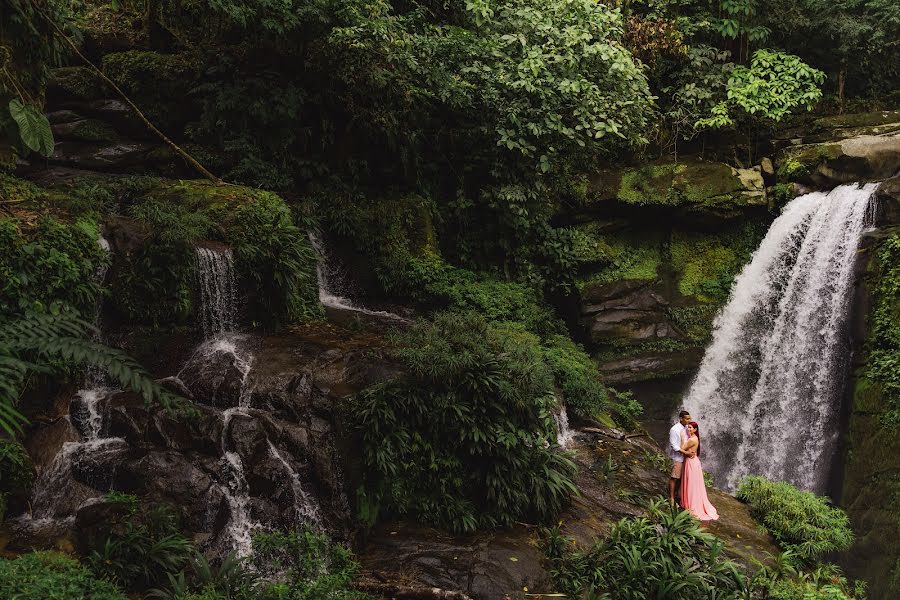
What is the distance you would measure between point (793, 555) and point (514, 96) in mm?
8668


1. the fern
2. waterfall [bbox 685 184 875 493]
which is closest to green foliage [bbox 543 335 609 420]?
waterfall [bbox 685 184 875 493]

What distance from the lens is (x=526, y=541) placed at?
6.58 metres

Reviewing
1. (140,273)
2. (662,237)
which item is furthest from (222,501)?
(662,237)

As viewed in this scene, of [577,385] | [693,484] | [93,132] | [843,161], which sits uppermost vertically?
[93,132]

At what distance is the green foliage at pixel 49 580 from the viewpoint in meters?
3.96

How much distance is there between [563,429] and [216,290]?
18.0 ft

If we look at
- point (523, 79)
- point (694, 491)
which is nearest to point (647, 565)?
point (694, 491)

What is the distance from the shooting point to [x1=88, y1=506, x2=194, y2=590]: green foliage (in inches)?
198

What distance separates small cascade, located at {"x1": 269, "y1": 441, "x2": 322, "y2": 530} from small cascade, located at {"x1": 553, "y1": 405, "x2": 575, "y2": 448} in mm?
3975

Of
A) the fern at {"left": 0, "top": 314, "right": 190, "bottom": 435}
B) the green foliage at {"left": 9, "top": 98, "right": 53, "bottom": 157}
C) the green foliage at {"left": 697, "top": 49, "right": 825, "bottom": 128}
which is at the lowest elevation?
the fern at {"left": 0, "top": 314, "right": 190, "bottom": 435}

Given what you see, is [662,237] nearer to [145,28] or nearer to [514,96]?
[514,96]

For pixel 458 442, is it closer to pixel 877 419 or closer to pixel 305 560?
pixel 305 560

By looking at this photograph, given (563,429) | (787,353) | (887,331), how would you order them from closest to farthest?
(563,429) < (887,331) < (787,353)

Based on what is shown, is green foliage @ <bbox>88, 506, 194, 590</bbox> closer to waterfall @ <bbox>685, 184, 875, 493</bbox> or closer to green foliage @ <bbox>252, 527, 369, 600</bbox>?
green foliage @ <bbox>252, 527, 369, 600</bbox>
